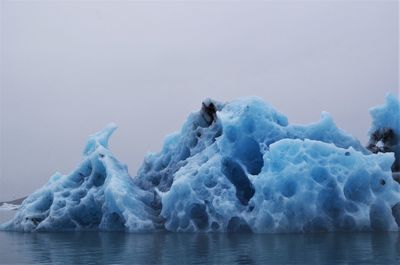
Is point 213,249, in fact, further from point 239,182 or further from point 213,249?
point 239,182

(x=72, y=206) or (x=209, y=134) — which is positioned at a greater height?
(x=209, y=134)

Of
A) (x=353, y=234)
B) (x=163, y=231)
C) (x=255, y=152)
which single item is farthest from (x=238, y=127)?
(x=353, y=234)

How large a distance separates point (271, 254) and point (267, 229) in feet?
19.6

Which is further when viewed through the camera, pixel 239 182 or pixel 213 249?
pixel 239 182

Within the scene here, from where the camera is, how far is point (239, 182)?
21.3 m

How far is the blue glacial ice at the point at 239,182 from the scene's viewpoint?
17.9m

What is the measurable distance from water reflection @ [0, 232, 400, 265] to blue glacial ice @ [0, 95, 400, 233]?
1478mm

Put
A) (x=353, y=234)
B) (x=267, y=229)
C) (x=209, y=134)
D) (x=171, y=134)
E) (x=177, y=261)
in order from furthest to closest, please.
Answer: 1. (x=171, y=134)
2. (x=209, y=134)
3. (x=267, y=229)
4. (x=353, y=234)
5. (x=177, y=261)

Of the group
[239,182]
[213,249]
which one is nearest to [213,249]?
[213,249]

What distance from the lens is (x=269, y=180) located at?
704 inches

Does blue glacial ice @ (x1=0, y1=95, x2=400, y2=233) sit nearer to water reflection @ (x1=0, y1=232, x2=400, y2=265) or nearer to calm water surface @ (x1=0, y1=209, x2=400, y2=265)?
calm water surface @ (x1=0, y1=209, x2=400, y2=265)

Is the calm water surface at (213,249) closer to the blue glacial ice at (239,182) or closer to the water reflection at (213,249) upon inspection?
the water reflection at (213,249)

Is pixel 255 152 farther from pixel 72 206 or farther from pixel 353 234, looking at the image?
pixel 72 206

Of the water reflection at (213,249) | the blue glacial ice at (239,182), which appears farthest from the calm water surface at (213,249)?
the blue glacial ice at (239,182)
